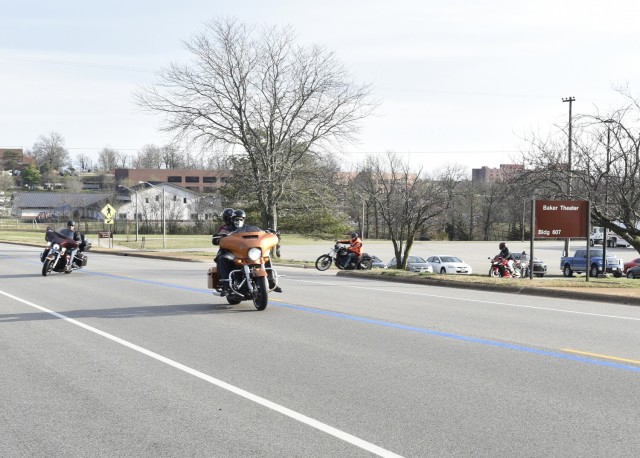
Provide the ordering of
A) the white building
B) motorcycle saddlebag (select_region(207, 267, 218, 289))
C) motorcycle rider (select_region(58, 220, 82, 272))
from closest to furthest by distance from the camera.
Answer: motorcycle saddlebag (select_region(207, 267, 218, 289)) < motorcycle rider (select_region(58, 220, 82, 272)) < the white building

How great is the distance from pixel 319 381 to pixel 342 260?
20.7 meters

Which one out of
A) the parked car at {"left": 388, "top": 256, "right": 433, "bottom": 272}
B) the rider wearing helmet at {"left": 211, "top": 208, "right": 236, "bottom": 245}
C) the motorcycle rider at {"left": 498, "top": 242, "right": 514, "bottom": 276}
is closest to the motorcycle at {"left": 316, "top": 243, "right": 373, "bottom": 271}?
the motorcycle rider at {"left": 498, "top": 242, "right": 514, "bottom": 276}

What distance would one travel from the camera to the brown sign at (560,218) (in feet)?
62.4

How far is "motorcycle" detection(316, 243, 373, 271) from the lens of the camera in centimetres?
2716

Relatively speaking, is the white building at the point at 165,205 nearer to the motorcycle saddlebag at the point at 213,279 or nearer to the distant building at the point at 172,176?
the distant building at the point at 172,176

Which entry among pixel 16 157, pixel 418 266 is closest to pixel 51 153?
pixel 16 157

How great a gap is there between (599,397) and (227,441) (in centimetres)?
334

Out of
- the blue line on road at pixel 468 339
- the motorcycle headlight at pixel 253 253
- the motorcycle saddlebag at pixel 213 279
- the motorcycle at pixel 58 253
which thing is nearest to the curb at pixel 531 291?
the blue line on road at pixel 468 339

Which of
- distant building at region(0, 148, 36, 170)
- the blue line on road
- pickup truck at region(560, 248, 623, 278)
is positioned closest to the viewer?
the blue line on road

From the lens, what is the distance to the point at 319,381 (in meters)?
6.97

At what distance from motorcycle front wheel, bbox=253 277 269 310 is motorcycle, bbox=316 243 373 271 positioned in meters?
14.8

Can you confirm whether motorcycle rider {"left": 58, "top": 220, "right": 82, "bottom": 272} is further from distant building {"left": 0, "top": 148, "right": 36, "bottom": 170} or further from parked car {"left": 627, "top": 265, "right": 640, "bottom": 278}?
distant building {"left": 0, "top": 148, "right": 36, "bottom": 170}

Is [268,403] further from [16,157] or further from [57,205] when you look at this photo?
[16,157]

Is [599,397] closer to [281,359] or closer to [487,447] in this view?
[487,447]
